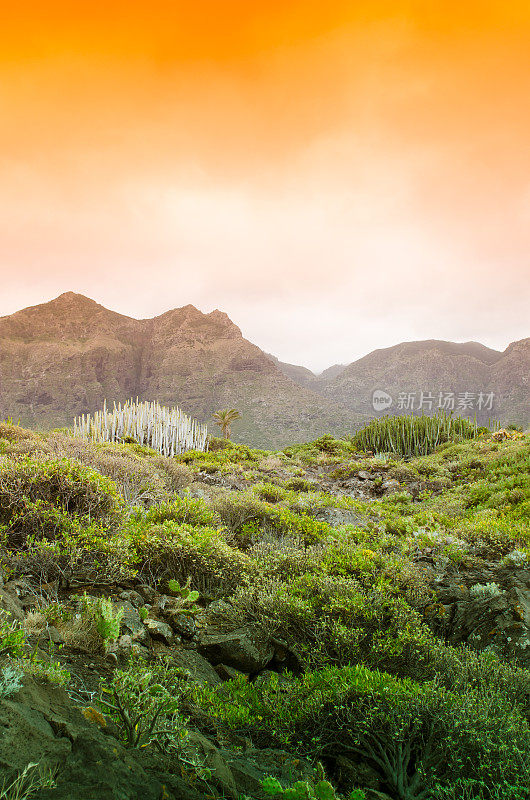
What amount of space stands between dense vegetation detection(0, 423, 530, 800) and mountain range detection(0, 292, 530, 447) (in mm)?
63533

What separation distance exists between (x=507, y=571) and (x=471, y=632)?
128 centimetres

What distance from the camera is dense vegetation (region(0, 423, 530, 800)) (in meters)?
2.03

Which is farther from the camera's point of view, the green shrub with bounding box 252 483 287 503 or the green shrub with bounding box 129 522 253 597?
the green shrub with bounding box 252 483 287 503

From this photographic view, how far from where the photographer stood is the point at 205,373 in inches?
4274

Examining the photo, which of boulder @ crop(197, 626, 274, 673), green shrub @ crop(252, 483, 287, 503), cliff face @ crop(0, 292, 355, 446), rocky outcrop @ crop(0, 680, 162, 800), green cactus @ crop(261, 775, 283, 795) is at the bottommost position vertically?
green shrub @ crop(252, 483, 287, 503)

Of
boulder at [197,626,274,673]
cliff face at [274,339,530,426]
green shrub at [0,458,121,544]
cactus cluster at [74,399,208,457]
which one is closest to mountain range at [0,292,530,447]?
cliff face at [274,339,530,426]

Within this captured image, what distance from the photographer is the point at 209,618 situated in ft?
12.7

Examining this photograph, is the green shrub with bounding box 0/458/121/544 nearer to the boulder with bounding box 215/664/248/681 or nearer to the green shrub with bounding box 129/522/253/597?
the green shrub with bounding box 129/522/253/597

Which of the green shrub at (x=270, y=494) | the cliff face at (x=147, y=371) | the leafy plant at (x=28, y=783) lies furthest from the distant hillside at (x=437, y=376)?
the leafy plant at (x=28, y=783)

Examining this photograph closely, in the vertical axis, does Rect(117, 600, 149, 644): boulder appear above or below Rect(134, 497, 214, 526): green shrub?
below

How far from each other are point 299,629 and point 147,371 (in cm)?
12601

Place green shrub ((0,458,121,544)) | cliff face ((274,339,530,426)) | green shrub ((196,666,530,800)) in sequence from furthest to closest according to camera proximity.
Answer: cliff face ((274,339,530,426)), green shrub ((0,458,121,544)), green shrub ((196,666,530,800))

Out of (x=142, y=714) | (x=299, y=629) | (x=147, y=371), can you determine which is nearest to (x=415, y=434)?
(x=299, y=629)

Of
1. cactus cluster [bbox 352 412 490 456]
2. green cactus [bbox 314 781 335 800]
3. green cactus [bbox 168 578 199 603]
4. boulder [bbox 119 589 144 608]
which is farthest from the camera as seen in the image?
cactus cluster [bbox 352 412 490 456]
